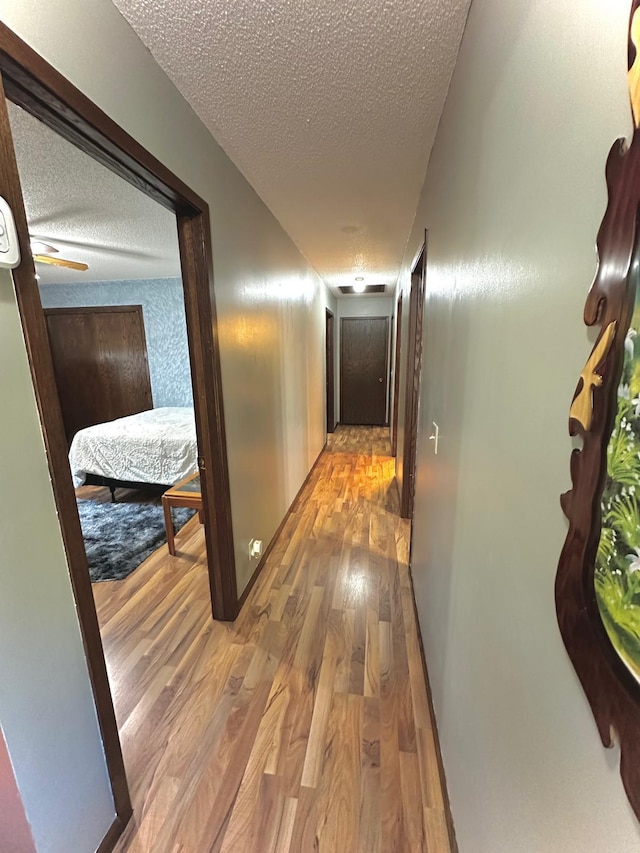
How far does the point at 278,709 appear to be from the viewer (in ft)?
4.84

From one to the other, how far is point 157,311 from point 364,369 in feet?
11.6

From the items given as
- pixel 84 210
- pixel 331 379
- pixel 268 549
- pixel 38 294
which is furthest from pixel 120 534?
pixel 331 379

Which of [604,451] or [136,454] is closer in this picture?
[604,451]

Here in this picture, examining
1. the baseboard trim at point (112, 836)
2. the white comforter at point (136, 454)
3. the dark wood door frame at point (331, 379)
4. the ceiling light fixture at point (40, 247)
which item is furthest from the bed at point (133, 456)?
the dark wood door frame at point (331, 379)

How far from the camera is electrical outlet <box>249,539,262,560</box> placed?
222cm

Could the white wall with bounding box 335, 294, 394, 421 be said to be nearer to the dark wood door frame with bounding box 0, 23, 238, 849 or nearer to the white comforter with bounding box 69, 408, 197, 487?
the white comforter with bounding box 69, 408, 197, 487

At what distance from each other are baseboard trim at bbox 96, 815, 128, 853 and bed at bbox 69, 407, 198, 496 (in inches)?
94.8

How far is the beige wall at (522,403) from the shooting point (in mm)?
469

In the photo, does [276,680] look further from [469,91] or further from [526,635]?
[469,91]

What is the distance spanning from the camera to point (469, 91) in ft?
A: 3.39

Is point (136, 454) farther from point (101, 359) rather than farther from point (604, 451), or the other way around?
point (604, 451)

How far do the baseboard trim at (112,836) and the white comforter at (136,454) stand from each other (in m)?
2.41

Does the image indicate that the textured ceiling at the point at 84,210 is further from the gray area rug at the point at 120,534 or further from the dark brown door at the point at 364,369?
the dark brown door at the point at 364,369

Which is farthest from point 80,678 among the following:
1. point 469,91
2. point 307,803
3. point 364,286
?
point 364,286
